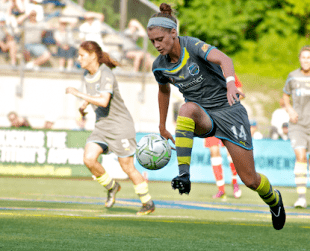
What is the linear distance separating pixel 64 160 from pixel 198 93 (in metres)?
9.22

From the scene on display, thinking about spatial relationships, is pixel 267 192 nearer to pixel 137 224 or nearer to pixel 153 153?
pixel 153 153

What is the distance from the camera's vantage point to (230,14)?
32.7 metres

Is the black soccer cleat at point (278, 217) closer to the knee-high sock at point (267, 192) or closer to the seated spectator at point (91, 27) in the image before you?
the knee-high sock at point (267, 192)

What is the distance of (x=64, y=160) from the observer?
1455 cm

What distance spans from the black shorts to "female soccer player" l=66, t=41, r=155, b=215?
2.53m

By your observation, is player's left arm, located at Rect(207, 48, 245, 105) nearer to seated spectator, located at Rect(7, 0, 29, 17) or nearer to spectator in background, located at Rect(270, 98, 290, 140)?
spectator in background, located at Rect(270, 98, 290, 140)

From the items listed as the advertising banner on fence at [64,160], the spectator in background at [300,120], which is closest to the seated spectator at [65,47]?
the advertising banner on fence at [64,160]

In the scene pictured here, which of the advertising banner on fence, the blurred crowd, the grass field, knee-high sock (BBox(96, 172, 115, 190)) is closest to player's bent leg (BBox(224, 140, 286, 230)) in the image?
the grass field

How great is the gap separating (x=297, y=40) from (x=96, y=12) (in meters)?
18.0

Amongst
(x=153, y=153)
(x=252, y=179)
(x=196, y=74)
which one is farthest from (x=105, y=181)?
(x=196, y=74)

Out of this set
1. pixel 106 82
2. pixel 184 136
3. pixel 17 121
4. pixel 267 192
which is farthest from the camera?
pixel 17 121

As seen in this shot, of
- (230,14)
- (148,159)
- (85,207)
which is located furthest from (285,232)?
(230,14)

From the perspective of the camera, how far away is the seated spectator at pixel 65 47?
1759 centimetres

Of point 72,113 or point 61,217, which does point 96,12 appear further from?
point 61,217
